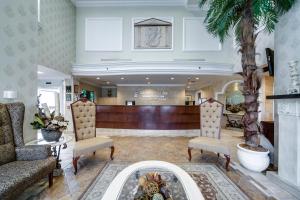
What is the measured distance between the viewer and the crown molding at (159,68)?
6.22 metres

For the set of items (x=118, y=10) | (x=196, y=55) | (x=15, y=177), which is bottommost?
(x=15, y=177)

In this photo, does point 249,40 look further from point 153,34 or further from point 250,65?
point 153,34

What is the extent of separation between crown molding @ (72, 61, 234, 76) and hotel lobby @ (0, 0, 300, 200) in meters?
0.04

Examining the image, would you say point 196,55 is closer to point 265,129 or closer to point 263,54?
point 263,54

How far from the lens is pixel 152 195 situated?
4.50 feet

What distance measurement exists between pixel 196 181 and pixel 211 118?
163cm

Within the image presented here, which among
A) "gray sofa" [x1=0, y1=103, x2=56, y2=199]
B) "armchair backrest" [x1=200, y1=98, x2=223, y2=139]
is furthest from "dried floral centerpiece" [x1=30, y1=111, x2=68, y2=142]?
"armchair backrest" [x1=200, y1=98, x2=223, y2=139]

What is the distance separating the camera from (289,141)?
2453mm

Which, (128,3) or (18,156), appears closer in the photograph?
(18,156)

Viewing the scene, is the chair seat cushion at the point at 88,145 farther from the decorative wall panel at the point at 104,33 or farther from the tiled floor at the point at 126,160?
the decorative wall panel at the point at 104,33

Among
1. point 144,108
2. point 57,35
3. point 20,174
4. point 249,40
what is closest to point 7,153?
point 20,174

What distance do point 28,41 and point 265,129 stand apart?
17.8 feet

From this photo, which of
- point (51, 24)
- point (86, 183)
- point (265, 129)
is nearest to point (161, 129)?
point (265, 129)

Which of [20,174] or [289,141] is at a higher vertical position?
[289,141]
